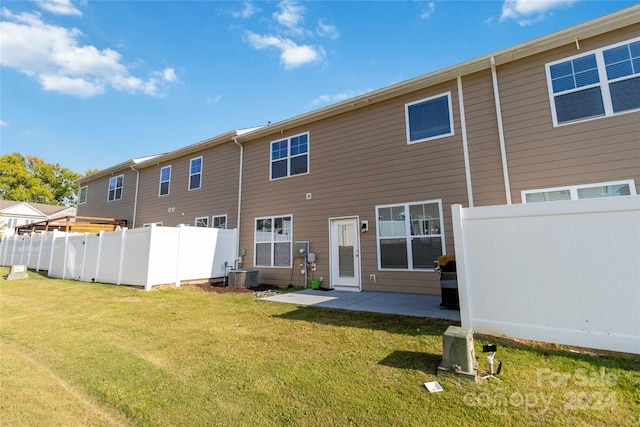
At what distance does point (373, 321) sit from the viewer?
477 centimetres

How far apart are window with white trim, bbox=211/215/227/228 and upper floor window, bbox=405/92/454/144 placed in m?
7.58

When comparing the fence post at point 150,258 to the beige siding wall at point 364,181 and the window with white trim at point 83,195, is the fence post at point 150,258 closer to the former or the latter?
the beige siding wall at point 364,181

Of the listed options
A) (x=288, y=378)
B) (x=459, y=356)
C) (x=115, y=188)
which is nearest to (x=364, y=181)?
(x=459, y=356)

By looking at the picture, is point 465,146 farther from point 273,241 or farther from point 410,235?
point 273,241

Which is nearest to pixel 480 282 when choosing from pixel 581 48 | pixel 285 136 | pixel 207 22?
pixel 581 48

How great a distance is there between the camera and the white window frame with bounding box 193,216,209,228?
1204 centimetres

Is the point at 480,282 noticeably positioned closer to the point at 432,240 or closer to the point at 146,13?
the point at 432,240

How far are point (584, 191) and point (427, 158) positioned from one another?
3.10 metres

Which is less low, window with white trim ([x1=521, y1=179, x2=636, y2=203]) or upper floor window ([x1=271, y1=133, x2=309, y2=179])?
upper floor window ([x1=271, y1=133, x2=309, y2=179])

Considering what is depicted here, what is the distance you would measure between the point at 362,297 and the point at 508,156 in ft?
15.0

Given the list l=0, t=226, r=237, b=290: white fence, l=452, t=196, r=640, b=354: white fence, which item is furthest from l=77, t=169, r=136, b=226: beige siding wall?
l=452, t=196, r=640, b=354: white fence

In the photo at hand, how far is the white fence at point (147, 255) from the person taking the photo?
8.83 meters

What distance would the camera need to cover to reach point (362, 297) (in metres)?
6.90

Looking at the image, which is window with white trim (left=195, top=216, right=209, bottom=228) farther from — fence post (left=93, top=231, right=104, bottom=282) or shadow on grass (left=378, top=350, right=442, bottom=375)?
shadow on grass (left=378, top=350, right=442, bottom=375)
